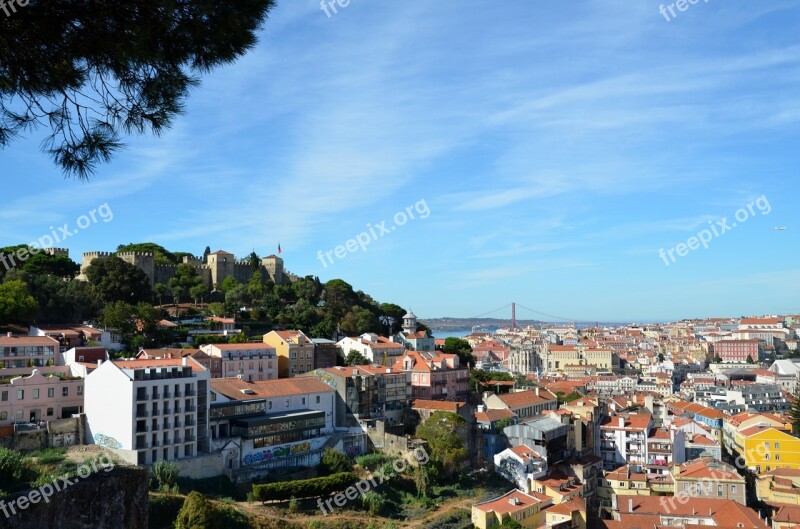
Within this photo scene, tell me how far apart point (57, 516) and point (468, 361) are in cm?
4915

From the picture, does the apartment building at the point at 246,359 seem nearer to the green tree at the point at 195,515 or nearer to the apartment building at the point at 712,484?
the green tree at the point at 195,515

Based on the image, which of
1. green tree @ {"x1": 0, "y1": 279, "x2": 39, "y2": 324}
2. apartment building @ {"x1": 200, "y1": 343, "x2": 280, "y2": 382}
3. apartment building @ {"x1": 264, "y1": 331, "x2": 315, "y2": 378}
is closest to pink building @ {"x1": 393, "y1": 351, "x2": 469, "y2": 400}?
apartment building @ {"x1": 264, "y1": 331, "x2": 315, "y2": 378}

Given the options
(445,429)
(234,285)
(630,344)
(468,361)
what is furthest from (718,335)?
(445,429)

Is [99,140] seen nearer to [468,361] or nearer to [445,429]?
[445,429]

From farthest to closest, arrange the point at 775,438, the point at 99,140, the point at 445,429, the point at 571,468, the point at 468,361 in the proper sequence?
the point at 468,361
the point at 775,438
the point at 571,468
the point at 445,429
the point at 99,140

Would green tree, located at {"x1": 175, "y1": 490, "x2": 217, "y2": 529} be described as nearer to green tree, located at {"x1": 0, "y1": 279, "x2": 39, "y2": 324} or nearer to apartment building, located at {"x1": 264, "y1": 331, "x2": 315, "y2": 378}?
apartment building, located at {"x1": 264, "y1": 331, "x2": 315, "y2": 378}

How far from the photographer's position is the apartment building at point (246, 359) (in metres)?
35.6

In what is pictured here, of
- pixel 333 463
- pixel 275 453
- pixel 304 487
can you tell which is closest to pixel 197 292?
pixel 275 453

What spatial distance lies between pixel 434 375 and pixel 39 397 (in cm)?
2126

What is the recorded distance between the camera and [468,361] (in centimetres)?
5328

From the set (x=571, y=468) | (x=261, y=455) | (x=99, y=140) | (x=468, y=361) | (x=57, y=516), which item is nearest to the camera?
(x=57, y=516)

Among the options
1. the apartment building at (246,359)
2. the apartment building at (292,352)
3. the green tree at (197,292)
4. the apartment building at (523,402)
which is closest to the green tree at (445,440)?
the apartment building at (523,402)

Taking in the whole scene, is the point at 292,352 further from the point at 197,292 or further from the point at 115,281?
the point at 197,292

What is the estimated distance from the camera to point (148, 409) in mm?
24750
